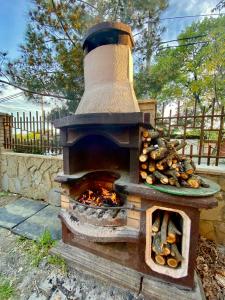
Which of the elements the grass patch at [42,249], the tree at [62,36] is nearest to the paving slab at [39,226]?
the grass patch at [42,249]

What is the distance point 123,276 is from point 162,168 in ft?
3.96

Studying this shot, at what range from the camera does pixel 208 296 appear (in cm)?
148

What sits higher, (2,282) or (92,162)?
(92,162)

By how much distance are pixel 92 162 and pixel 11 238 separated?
1650mm

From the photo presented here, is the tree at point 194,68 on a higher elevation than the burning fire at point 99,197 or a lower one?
higher

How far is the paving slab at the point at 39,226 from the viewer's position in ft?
7.54

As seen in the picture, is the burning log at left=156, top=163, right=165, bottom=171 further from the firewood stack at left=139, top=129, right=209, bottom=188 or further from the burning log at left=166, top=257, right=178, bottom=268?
the burning log at left=166, top=257, right=178, bottom=268

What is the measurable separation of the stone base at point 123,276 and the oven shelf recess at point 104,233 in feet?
1.18

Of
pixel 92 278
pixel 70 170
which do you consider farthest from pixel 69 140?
pixel 92 278

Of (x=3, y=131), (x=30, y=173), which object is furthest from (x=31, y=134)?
(x=30, y=173)

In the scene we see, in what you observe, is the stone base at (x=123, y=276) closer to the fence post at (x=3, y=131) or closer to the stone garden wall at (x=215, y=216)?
the stone garden wall at (x=215, y=216)

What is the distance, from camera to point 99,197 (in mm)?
2100

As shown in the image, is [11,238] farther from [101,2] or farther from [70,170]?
[101,2]

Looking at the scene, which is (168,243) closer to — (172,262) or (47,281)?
(172,262)
